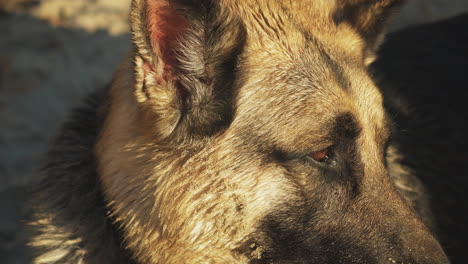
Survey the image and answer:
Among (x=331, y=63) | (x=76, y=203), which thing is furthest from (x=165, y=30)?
(x=76, y=203)

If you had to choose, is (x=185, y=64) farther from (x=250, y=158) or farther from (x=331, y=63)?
(x=331, y=63)

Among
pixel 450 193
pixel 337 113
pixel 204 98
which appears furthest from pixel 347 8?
pixel 450 193

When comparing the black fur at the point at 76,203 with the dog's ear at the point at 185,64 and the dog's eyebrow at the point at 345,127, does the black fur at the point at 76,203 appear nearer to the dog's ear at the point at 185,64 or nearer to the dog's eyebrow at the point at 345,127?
the dog's ear at the point at 185,64

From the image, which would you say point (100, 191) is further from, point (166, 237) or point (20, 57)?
point (20, 57)

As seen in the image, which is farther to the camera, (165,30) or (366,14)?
(366,14)

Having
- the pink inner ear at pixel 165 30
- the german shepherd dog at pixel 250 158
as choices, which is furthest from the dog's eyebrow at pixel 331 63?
the pink inner ear at pixel 165 30

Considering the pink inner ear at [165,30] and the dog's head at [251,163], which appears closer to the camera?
the pink inner ear at [165,30]
